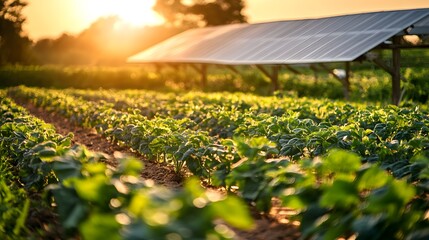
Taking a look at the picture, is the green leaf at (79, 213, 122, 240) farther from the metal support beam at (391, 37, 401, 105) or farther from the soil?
the metal support beam at (391, 37, 401, 105)

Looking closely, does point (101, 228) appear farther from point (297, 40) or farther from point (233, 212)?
point (297, 40)

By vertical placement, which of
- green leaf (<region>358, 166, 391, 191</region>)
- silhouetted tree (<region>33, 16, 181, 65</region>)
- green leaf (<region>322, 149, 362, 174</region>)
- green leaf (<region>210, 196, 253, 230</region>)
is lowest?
silhouetted tree (<region>33, 16, 181, 65</region>)

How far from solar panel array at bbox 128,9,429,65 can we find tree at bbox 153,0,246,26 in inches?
1197

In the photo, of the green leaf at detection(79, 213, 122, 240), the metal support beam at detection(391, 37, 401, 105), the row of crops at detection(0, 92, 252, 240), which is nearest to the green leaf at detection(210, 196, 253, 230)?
the row of crops at detection(0, 92, 252, 240)

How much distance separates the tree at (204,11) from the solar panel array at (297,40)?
99.7 feet

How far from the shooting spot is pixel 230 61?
2133 cm

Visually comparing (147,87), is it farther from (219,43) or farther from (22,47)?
(22,47)

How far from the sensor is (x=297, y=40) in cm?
1969

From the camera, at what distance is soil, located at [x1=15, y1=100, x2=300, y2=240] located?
17.8ft

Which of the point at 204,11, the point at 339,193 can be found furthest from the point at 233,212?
the point at 204,11

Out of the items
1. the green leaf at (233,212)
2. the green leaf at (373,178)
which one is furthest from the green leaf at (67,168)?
the green leaf at (373,178)

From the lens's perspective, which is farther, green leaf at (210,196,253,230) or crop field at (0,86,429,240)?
crop field at (0,86,429,240)

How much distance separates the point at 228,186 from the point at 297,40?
13482 millimetres

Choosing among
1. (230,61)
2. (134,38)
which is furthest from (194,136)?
(134,38)
